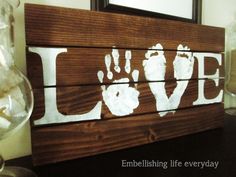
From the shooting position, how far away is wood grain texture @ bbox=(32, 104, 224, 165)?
1.52 feet

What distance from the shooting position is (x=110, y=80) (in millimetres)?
533

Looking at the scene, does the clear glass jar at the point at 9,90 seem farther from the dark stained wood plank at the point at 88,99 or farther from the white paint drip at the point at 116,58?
the white paint drip at the point at 116,58

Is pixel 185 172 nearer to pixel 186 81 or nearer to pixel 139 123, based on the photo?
pixel 139 123

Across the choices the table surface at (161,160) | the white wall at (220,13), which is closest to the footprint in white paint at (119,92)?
the table surface at (161,160)

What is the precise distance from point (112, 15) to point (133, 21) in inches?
2.3

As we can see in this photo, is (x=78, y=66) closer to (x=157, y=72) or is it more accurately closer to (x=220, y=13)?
(x=157, y=72)

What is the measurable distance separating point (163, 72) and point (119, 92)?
145 millimetres

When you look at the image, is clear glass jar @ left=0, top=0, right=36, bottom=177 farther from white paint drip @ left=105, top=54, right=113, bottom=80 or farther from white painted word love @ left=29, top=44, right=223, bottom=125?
white paint drip @ left=105, top=54, right=113, bottom=80

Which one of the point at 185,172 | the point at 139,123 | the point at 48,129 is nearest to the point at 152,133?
the point at 139,123

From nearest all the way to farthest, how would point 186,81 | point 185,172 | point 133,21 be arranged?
point 185,172 → point 133,21 → point 186,81

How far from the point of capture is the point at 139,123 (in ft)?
1.88

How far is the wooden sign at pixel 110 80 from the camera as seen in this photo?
1.51 ft

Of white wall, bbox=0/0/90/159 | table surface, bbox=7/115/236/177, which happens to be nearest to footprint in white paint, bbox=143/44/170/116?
table surface, bbox=7/115/236/177

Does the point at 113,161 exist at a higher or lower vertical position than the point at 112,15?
lower
